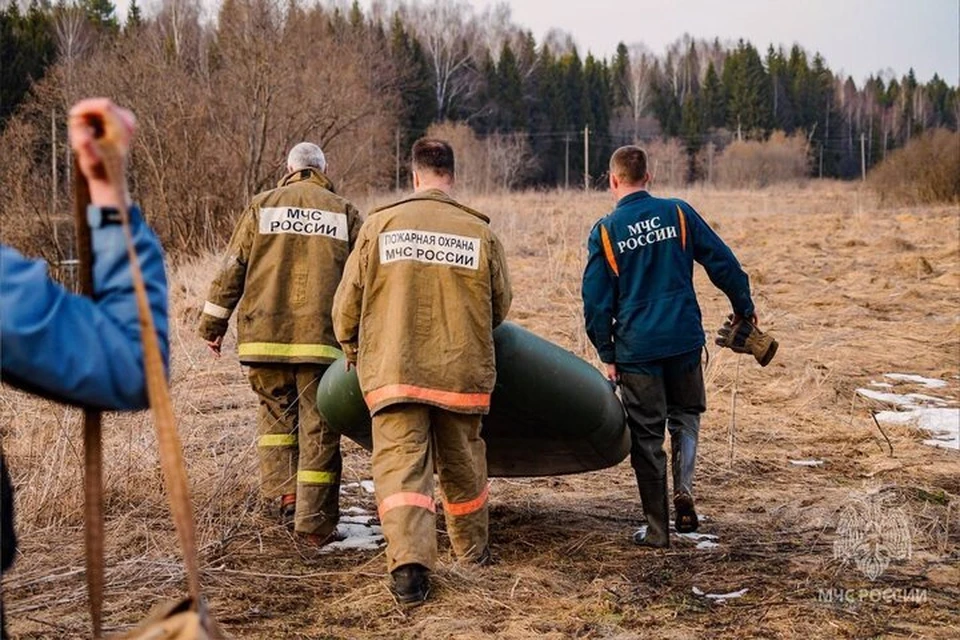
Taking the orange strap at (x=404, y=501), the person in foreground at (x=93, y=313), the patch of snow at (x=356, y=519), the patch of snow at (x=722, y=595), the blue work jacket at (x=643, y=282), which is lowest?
the patch of snow at (x=356, y=519)

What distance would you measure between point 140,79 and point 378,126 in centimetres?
866

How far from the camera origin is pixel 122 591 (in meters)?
4.39

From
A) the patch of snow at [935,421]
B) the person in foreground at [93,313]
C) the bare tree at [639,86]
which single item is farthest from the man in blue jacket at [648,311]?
the bare tree at [639,86]

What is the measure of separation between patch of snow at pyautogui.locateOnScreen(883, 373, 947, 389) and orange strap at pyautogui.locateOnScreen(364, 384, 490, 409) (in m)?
6.22

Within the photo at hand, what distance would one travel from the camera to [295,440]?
18.6 feet

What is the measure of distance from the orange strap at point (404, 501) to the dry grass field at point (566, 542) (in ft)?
1.07

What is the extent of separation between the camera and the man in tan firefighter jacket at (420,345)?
4492mm

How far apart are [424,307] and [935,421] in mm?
5050

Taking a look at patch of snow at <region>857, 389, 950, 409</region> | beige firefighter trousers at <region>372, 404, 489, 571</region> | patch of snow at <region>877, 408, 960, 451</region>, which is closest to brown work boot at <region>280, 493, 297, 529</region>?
beige firefighter trousers at <region>372, 404, 489, 571</region>

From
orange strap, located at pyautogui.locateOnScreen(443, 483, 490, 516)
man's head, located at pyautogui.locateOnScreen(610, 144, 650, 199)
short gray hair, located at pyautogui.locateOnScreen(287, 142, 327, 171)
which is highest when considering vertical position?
short gray hair, located at pyautogui.locateOnScreen(287, 142, 327, 171)

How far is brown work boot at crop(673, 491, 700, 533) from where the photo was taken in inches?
215

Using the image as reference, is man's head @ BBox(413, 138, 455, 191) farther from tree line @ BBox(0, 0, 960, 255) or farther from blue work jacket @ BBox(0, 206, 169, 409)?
tree line @ BBox(0, 0, 960, 255)

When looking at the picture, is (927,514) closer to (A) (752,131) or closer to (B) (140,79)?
(B) (140,79)

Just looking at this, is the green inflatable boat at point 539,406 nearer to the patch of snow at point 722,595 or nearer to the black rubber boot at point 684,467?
the black rubber boot at point 684,467
